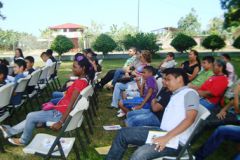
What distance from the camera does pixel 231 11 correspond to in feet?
97.8

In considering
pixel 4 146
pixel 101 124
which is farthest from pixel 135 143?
pixel 101 124

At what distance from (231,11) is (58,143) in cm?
2874

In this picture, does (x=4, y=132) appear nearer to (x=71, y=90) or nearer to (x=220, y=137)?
(x=71, y=90)

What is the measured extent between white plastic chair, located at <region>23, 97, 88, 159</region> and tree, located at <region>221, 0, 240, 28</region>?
1004 inches

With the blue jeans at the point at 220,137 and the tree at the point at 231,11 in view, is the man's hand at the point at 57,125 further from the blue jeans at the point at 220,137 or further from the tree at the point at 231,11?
the tree at the point at 231,11

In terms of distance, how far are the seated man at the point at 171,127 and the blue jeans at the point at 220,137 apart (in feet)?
2.52

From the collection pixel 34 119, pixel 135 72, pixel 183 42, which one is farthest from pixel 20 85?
pixel 183 42

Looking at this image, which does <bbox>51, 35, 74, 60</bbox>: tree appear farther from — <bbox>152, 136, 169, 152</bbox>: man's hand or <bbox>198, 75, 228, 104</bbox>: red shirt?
<bbox>152, 136, 169, 152</bbox>: man's hand

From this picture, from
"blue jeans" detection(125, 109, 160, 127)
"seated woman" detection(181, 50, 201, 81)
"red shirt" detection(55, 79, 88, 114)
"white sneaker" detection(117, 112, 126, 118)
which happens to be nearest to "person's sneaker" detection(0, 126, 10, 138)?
"red shirt" detection(55, 79, 88, 114)

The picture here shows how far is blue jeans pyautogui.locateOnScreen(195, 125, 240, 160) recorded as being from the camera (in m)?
3.87

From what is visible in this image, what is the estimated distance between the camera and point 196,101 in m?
3.30

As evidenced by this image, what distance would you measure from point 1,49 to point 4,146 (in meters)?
35.2

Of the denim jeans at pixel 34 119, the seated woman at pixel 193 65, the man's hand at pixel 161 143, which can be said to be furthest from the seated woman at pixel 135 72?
the man's hand at pixel 161 143

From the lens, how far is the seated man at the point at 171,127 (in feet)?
10.6
